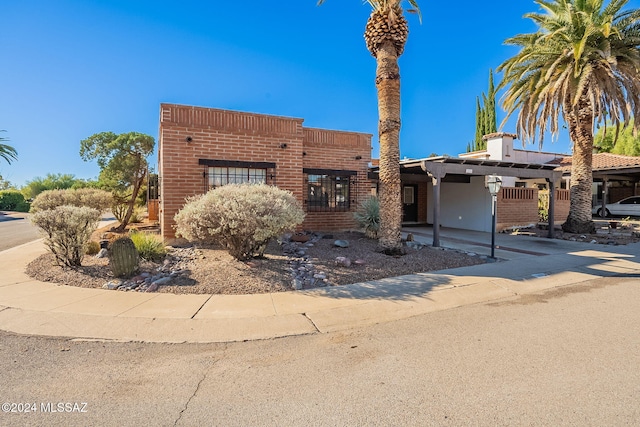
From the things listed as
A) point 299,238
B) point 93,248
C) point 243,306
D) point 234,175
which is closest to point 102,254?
point 93,248

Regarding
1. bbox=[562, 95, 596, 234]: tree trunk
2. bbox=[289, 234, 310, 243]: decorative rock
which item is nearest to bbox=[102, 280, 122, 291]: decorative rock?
bbox=[289, 234, 310, 243]: decorative rock

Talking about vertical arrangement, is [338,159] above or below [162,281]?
above

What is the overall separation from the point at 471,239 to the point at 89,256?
12682 millimetres

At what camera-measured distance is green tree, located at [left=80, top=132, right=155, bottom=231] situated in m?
14.5

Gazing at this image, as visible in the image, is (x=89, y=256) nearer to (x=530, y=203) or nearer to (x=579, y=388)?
(x=579, y=388)

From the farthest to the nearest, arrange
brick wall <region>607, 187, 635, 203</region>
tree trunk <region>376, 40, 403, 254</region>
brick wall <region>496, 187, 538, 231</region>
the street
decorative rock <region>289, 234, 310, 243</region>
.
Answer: brick wall <region>607, 187, 635, 203</region>, brick wall <region>496, 187, 538, 231</region>, decorative rock <region>289, 234, 310, 243</region>, tree trunk <region>376, 40, 403, 254</region>, the street

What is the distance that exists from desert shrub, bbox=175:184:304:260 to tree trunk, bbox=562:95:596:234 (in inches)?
520

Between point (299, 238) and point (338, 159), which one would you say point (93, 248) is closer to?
point (299, 238)

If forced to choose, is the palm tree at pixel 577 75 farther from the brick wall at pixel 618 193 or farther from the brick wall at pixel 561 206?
the brick wall at pixel 618 193

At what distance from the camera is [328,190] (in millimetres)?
12633

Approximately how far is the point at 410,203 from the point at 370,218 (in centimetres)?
927

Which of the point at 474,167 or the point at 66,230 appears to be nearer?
the point at 66,230

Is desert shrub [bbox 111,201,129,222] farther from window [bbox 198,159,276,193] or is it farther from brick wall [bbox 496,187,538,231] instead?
brick wall [bbox 496,187,538,231]

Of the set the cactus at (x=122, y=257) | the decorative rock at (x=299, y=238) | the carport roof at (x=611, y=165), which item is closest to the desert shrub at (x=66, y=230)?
the cactus at (x=122, y=257)
